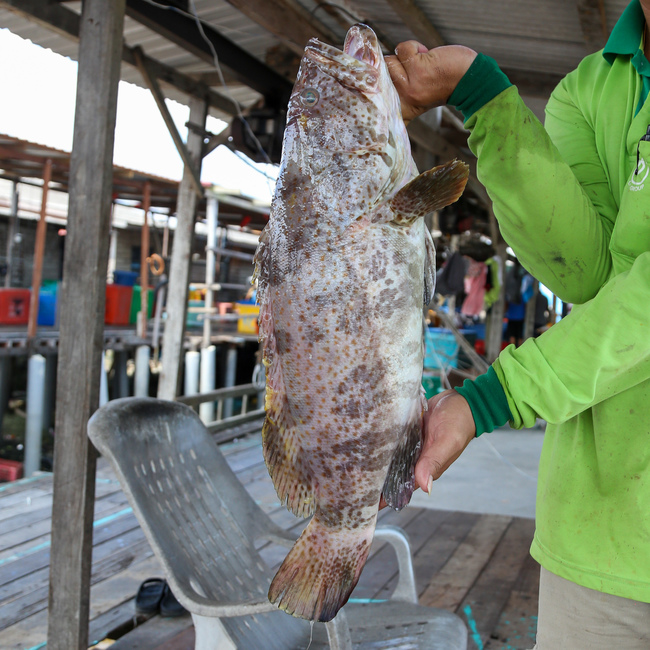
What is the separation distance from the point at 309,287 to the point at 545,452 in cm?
74

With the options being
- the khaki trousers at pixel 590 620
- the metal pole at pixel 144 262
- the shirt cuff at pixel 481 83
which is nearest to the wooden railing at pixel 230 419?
the metal pole at pixel 144 262

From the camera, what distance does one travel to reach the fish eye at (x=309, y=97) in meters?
1.23

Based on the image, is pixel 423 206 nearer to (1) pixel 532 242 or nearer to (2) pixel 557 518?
(1) pixel 532 242

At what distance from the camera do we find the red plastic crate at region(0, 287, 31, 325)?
12.1m

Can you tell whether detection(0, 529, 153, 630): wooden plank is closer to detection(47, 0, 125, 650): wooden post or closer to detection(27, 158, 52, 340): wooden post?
detection(47, 0, 125, 650): wooden post

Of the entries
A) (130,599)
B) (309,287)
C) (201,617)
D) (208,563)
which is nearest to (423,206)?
(309,287)

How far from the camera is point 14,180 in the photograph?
12648 mm

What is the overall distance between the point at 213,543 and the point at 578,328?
1956mm

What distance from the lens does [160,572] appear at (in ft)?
12.4

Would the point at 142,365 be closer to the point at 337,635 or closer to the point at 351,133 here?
the point at 337,635

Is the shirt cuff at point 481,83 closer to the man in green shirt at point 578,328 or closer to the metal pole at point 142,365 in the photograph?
the man in green shirt at point 578,328

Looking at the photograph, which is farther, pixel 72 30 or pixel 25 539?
pixel 72 30

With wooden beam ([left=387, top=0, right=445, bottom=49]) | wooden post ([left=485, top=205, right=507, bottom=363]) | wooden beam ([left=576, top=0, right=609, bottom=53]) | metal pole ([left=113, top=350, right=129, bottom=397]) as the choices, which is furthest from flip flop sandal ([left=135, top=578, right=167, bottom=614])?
metal pole ([left=113, top=350, right=129, bottom=397])

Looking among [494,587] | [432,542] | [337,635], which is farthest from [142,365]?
[337,635]
